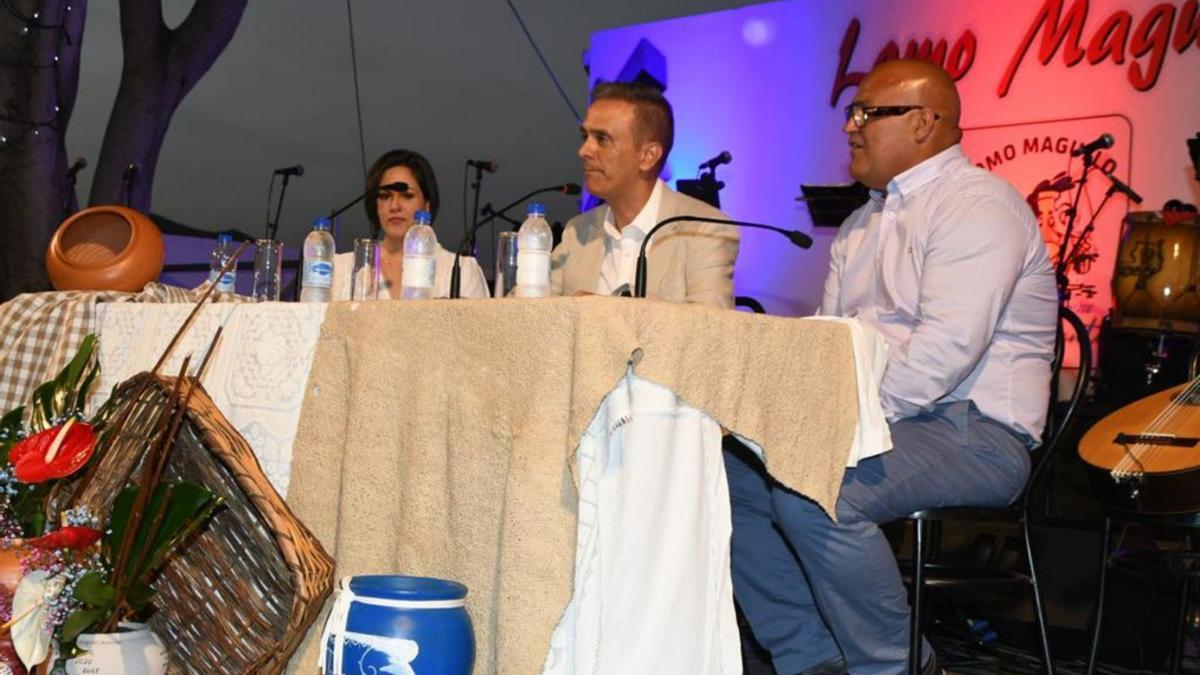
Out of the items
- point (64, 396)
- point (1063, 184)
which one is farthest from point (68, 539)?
point (1063, 184)

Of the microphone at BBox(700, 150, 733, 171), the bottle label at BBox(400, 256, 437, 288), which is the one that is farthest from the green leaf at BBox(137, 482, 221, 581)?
the microphone at BBox(700, 150, 733, 171)

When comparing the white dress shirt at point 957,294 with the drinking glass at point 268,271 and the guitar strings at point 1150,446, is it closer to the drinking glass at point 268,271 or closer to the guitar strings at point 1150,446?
the guitar strings at point 1150,446

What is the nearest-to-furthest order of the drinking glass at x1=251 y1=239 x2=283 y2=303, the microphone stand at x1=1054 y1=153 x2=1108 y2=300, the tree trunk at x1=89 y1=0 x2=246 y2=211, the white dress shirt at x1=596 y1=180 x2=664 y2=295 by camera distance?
the drinking glass at x1=251 y1=239 x2=283 y2=303
the white dress shirt at x1=596 y1=180 x2=664 y2=295
the microphone stand at x1=1054 y1=153 x2=1108 y2=300
the tree trunk at x1=89 y1=0 x2=246 y2=211

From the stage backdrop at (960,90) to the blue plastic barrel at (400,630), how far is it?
5025 mm

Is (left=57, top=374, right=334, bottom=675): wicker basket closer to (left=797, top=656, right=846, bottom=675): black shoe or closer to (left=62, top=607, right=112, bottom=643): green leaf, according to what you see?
(left=62, top=607, right=112, bottom=643): green leaf

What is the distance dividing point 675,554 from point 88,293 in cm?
174

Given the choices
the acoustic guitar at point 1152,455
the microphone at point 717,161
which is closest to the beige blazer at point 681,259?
the acoustic guitar at point 1152,455

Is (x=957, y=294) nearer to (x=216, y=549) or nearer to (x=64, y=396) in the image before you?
(x=216, y=549)

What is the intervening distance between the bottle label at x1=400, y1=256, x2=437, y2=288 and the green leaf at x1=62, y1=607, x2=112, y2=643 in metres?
0.84

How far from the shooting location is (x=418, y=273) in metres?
2.45

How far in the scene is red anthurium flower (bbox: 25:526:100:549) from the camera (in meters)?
1.89

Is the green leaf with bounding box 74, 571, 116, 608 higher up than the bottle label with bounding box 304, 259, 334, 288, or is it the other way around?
the bottle label with bounding box 304, 259, 334, 288

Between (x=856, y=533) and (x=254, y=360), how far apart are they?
3.65 ft

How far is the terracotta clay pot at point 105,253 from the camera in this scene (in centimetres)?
294
